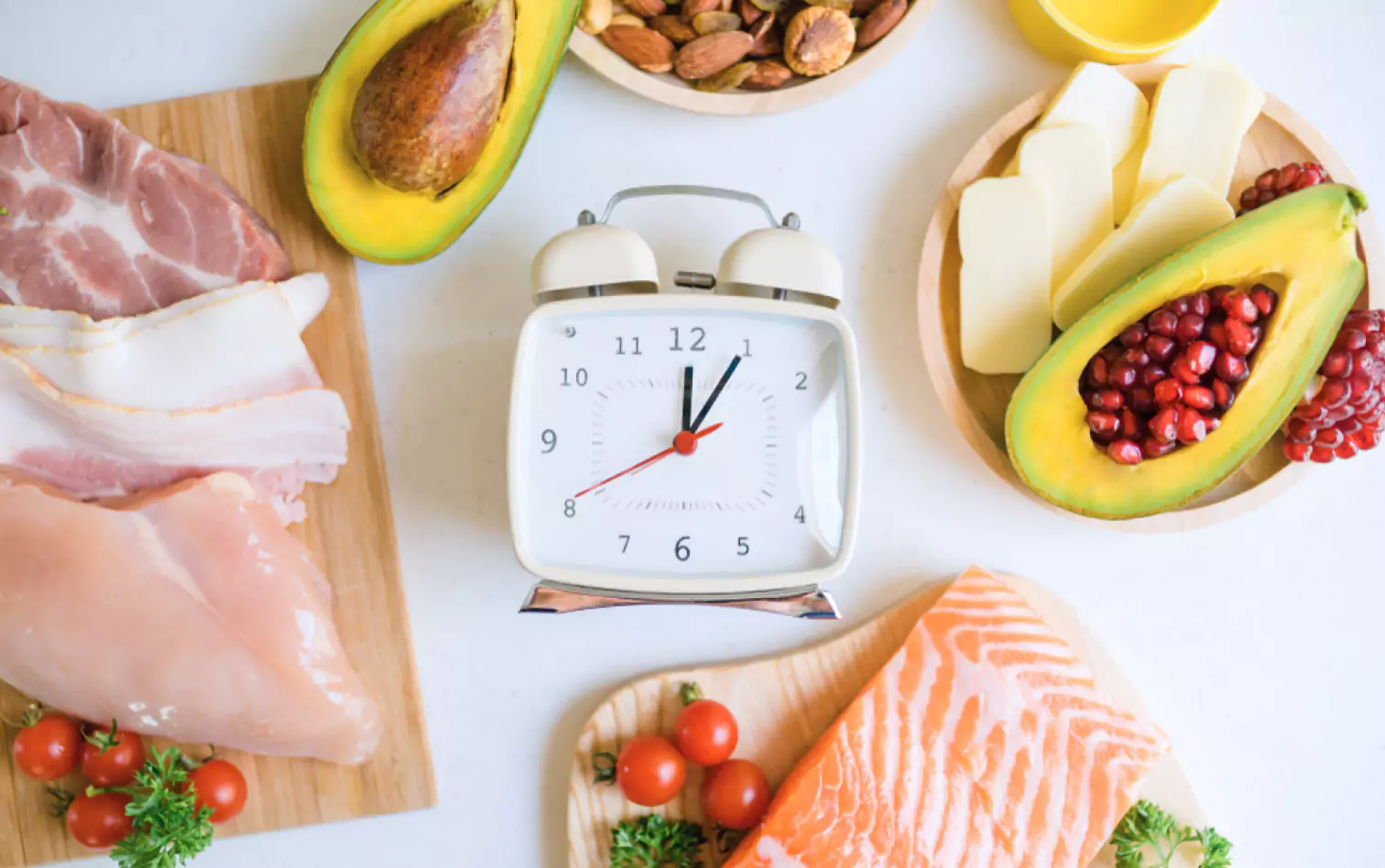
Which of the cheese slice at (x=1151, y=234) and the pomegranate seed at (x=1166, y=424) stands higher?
the cheese slice at (x=1151, y=234)

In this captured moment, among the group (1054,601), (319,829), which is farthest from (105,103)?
(1054,601)

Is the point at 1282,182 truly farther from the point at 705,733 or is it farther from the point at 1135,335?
the point at 705,733

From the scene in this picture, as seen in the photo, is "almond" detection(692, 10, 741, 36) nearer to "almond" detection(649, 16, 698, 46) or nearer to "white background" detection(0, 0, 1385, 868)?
"almond" detection(649, 16, 698, 46)

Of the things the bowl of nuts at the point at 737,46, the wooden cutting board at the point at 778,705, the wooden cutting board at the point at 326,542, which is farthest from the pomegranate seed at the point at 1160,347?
the wooden cutting board at the point at 326,542

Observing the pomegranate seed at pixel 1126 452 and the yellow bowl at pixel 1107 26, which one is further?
the yellow bowl at pixel 1107 26

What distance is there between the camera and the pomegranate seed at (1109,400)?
111 centimetres

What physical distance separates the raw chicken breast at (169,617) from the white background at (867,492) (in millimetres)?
164

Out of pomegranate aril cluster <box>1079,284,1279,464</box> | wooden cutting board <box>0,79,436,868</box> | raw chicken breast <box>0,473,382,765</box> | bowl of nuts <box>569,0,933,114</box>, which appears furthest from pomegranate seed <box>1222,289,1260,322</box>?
raw chicken breast <box>0,473,382,765</box>

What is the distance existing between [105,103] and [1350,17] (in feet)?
5.51

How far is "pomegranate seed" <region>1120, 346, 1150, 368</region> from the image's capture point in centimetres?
110

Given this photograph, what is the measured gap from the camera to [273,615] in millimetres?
1198

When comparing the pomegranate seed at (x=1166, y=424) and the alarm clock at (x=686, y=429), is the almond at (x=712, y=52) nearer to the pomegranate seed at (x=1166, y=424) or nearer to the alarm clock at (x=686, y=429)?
the alarm clock at (x=686, y=429)

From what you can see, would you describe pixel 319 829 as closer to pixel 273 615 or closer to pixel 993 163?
pixel 273 615

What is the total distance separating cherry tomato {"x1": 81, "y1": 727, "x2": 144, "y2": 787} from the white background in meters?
0.17
